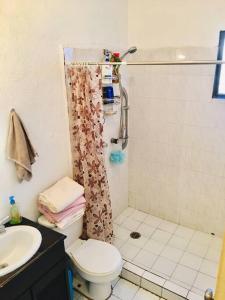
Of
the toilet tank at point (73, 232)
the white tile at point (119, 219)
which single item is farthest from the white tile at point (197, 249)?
the toilet tank at point (73, 232)

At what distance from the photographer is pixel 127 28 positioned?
271 cm

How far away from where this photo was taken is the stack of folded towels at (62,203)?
6.47 feet

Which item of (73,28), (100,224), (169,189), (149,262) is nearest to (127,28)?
(73,28)

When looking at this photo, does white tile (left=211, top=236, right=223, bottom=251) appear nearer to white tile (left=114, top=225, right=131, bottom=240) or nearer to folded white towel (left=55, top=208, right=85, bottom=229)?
white tile (left=114, top=225, right=131, bottom=240)

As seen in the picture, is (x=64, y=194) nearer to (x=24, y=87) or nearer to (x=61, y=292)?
(x=61, y=292)

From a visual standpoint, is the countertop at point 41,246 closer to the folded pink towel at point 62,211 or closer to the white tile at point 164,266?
the folded pink towel at point 62,211

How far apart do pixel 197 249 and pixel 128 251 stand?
0.73 meters

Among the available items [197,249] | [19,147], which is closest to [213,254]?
[197,249]

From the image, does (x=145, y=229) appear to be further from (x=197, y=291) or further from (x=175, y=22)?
(x=175, y=22)

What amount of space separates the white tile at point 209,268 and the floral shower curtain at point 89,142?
3.25 feet

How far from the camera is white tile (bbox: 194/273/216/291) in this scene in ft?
7.36

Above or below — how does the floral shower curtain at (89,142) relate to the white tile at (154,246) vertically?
above

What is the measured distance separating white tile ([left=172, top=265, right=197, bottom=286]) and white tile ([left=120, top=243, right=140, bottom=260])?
44 cm

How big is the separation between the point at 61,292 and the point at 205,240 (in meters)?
1.68
